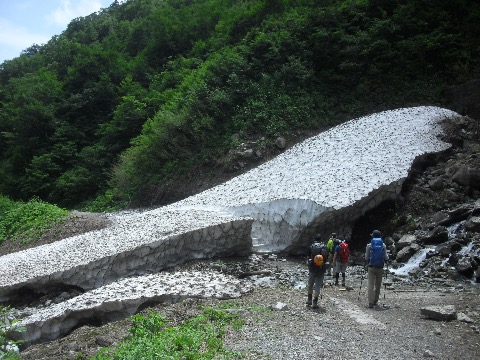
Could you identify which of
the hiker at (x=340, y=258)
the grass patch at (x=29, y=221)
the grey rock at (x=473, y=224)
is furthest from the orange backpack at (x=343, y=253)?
the grass patch at (x=29, y=221)

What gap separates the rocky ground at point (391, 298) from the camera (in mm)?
6676

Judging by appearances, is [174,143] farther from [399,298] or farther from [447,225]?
[399,298]

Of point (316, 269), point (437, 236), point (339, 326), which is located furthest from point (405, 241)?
point (339, 326)

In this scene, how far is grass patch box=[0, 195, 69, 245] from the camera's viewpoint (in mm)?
17875

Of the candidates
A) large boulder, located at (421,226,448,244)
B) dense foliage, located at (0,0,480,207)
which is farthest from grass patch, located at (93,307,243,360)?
dense foliage, located at (0,0,480,207)

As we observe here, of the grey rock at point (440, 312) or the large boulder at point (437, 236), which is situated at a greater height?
the large boulder at point (437, 236)

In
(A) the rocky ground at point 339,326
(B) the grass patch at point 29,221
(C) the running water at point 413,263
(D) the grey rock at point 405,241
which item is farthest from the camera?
(B) the grass patch at point 29,221

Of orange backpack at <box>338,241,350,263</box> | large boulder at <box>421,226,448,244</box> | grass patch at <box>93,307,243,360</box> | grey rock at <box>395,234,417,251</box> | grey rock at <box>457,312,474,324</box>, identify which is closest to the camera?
grass patch at <box>93,307,243,360</box>

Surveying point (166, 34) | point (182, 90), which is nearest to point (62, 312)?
point (182, 90)

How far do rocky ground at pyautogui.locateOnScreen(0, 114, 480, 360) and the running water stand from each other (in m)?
0.10

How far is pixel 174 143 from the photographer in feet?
78.2

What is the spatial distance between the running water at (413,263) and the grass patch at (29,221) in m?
13.5

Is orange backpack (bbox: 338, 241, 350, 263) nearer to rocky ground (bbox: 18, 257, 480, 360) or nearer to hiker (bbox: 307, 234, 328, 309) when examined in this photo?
rocky ground (bbox: 18, 257, 480, 360)

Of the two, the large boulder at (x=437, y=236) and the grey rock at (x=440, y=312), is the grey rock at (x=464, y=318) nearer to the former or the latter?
the grey rock at (x=440, y=312)
